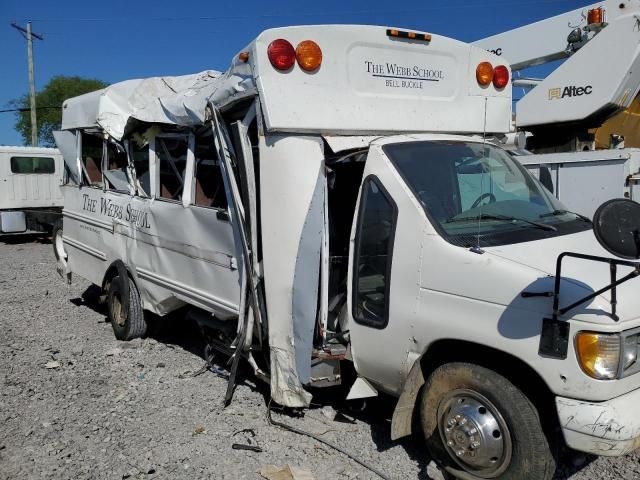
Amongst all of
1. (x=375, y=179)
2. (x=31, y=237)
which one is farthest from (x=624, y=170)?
(x=31, y=237)

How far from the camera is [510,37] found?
9.00 metres

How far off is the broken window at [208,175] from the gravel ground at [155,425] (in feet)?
5.44

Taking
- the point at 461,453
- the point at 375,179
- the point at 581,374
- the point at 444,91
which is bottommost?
the point at 461,453

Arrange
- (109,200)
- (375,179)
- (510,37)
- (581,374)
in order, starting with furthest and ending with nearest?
(510,37) → (109,200) → (375,179) → (581,374)

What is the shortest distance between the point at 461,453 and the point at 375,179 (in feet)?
5.70

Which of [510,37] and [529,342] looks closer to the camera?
[529,342]

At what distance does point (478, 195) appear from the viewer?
12.9ft

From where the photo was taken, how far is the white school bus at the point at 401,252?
300 centimetres

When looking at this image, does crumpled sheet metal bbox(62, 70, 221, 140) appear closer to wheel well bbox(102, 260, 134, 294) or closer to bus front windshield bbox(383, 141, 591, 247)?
wheel well bbox(102, 260, 134, 294)

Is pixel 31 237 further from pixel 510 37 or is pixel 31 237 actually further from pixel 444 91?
pixel 444 91

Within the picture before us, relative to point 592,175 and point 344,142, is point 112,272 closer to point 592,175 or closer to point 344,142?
point 344,142

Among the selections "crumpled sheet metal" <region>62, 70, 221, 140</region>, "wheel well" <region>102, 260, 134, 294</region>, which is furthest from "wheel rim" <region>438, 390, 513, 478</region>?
"wheel well" <region>102, 260, 134, 294</region>

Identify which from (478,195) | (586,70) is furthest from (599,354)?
(586,70)

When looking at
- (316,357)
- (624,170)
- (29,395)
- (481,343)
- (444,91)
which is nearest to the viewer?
(481,343)
